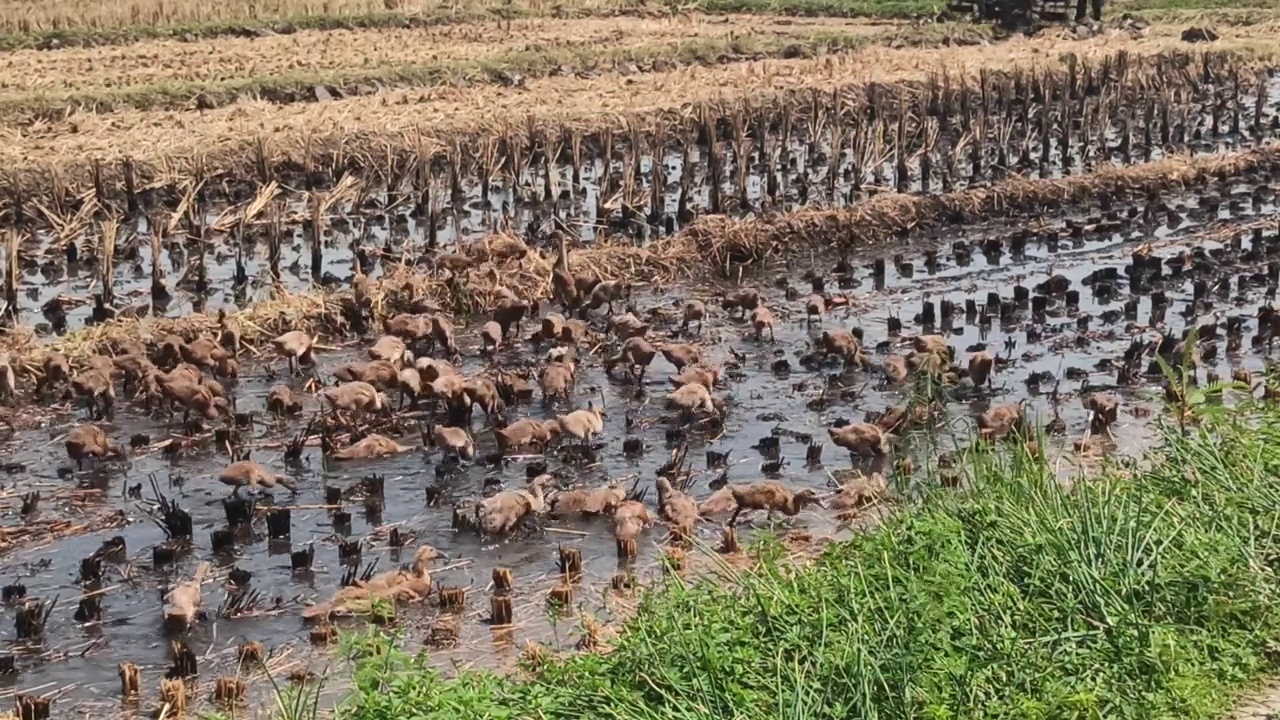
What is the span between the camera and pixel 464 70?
81.2 feet

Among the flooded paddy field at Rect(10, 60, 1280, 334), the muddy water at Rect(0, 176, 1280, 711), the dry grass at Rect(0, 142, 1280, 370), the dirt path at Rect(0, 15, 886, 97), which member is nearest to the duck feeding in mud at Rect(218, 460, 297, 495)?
the muddy water at Rect(0, 176, 1280, 711)

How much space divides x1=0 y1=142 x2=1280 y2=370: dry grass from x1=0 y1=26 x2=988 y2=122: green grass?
863 cm

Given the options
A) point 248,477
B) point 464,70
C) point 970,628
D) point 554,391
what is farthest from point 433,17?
point 970,628

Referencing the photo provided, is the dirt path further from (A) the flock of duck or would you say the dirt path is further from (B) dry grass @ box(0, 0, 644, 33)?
(A) the flock of duck

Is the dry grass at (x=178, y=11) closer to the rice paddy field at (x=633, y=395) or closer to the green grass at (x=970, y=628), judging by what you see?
the rice paddy field at (x=633, y=395)

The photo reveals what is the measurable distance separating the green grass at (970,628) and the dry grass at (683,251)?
19.6 feet

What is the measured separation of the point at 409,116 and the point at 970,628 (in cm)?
1462

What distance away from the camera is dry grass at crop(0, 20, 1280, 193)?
676 inches

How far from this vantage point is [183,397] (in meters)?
10.2

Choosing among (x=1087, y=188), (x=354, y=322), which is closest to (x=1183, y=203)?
(x=1087, y=188)

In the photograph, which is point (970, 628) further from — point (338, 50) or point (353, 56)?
point (338, 50)

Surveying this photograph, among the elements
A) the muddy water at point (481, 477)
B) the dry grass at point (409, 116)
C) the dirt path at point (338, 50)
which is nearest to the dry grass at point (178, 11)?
the dirt path at point (338, 50)

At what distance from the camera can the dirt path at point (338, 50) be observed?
23.0m

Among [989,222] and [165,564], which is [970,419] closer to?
[165,564]
